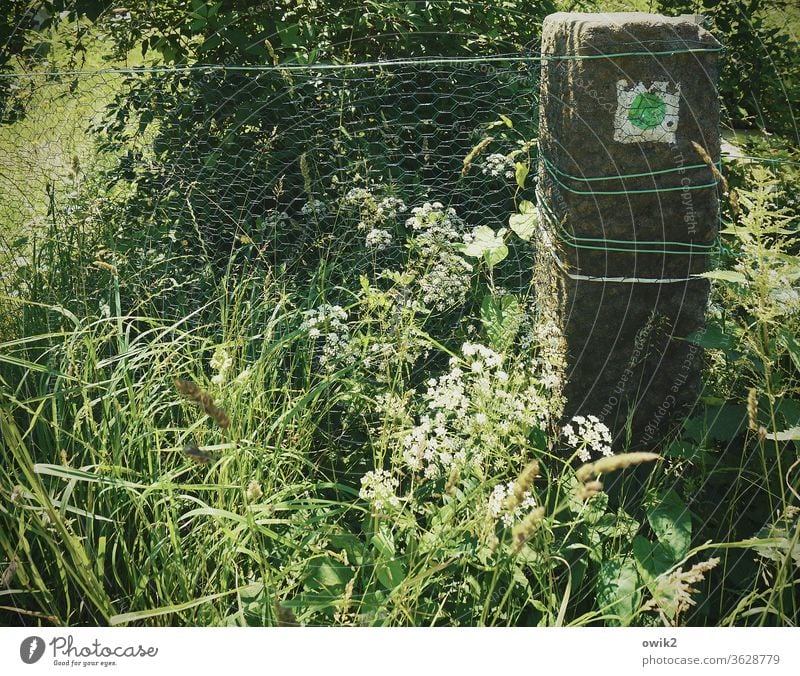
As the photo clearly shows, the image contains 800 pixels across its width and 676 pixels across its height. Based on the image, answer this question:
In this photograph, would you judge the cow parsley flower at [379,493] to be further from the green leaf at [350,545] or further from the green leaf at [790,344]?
the green leaf at [790,344]

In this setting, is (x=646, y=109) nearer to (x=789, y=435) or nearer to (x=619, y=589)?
(x=789, y=435)

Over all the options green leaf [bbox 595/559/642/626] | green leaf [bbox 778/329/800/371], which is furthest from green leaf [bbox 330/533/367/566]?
green leaf [bbox 778/329/800/371]

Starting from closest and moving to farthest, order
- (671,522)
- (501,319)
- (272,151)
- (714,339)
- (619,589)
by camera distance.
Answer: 1. (619,589)
2. (671,522)
3. (714,339)
4. (501,319)
5. (272,151)

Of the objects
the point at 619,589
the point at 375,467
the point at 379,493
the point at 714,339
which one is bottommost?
the point at 619,589

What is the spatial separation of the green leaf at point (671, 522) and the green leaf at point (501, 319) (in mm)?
615

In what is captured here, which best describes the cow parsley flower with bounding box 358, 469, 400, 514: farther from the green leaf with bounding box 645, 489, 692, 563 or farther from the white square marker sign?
the white square marker sign

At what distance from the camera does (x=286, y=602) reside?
1.72 m

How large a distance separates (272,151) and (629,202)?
1494 mm

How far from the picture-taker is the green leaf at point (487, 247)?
2.62 m

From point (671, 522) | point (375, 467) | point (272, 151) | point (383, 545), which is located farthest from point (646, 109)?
point (272, 151)

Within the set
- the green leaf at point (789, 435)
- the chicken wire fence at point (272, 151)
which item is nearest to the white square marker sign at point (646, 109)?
the chicken wire fence at point (272, 151)

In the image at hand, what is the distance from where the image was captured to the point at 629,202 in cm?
226
